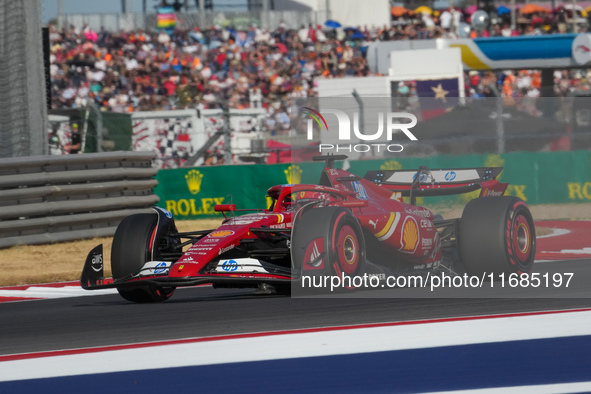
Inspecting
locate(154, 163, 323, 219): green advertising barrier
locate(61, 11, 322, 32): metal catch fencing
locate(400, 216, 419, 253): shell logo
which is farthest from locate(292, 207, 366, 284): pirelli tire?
locate(61, 11, 322, 32): metal catch fencing

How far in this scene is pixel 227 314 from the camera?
6.13 m

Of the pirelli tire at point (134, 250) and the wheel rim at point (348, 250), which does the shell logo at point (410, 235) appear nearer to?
the wheel rim at point (348, 250)

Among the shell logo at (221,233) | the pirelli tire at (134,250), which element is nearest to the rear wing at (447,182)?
the shell logo at (221,233)

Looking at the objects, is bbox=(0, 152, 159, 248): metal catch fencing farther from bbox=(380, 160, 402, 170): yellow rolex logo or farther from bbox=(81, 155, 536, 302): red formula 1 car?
bbox=(380, 160, 402, 170): yellow rolex logo

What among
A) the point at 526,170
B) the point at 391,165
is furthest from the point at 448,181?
the point at 526,170

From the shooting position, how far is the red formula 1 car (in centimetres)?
623

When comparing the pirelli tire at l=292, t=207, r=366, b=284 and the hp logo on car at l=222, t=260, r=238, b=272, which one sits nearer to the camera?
the pirelli tire at l=292, t=207, r=366, b=284

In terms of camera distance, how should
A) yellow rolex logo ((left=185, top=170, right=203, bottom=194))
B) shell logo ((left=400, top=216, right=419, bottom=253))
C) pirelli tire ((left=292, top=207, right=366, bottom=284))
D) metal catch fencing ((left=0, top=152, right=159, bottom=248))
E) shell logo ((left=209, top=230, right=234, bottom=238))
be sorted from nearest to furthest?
pirelli tire ((left=292, top=207, right=366, bottom=284))
shell logo ((left=400, top=216, right=419, bottom=253))
shell logo ((left=209, top=230, right=234, bottom=238))
metal catch fencing ((left=0, top=152, right=159, bottom=248))
yellow rolex logo ((left=185, top=170, right=203, bottom=194))

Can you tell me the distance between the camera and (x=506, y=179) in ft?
20.9

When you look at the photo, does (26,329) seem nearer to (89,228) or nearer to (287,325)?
(287,325)

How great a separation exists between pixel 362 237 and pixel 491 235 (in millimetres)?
866

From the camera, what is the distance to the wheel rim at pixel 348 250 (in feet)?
20.3

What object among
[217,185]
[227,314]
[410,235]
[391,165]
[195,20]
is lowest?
[227,314]

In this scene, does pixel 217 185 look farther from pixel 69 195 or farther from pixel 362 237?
pixel 362 237
